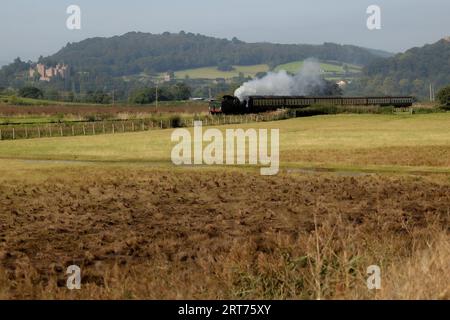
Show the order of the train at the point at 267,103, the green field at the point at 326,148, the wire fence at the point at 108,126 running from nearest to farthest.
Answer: the green field at the point at 326,148
the wire fence at the point at 108,126
the train at the point at 267,103

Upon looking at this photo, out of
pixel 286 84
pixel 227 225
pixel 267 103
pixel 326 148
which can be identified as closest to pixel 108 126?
pixel 267 103

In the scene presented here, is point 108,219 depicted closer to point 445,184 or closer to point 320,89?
point 445,184

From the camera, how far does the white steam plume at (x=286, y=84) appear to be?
122 meters

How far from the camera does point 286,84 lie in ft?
435

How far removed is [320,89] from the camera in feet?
452

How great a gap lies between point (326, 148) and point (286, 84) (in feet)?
276

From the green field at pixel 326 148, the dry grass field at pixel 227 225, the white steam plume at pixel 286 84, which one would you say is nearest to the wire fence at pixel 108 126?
the green field at pixel 326 148

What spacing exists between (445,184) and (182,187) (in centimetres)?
1176

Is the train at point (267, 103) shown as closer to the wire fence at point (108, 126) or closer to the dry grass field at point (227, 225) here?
the wire fence at point (108, 126)

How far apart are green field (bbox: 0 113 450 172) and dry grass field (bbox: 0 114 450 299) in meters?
0.34

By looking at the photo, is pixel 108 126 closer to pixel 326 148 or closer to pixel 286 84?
pixel 326 148

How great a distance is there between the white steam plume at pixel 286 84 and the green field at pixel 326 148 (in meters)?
45.7
